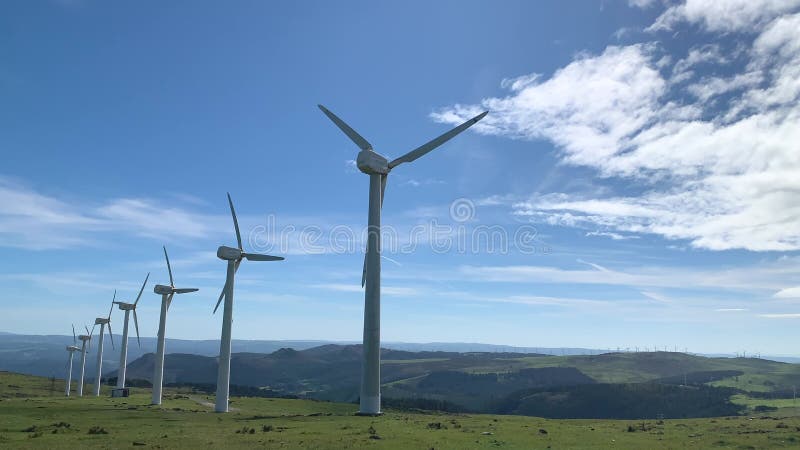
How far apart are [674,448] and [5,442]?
58715mm

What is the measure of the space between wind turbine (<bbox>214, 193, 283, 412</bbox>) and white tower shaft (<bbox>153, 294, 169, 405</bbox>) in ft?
56.0

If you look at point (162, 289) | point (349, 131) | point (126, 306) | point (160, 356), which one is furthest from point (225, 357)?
point (126, 306)

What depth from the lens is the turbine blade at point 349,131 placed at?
74875 millimetres

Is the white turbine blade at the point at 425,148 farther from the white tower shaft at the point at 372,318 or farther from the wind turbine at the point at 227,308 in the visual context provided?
the wind turbine at the point at 227,308

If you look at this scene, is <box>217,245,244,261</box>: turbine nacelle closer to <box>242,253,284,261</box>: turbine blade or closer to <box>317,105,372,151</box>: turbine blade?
<box>242,253,284,261</box>: turbine blade

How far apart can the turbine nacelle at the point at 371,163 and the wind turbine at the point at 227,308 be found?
3981 cm

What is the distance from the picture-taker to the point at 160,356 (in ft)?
372

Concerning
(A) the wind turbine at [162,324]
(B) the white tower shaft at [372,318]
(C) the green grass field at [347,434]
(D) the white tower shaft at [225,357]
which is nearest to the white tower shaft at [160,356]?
(A) the wind turbine at [162,324]

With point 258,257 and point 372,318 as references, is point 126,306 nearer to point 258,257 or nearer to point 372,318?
point 258,257

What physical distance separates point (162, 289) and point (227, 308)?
34230mm

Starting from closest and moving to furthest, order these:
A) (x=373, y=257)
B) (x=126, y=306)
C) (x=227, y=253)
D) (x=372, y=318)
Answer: (x=372, y=318) → (x=373, y=257) → (x=227, y=253) → (x=126, y=306)

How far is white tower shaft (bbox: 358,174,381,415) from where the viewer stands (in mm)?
64500

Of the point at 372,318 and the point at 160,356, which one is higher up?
the point at 372,318

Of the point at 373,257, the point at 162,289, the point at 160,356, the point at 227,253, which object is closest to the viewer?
the point at 373,257
